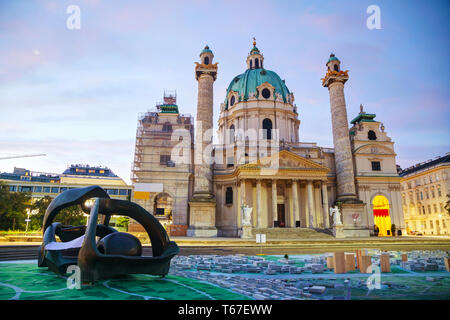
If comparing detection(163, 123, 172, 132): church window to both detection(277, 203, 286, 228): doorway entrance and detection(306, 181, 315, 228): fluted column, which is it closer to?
detection(277, 203, 286, 228): doorway entrance

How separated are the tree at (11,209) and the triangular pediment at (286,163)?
2980cm

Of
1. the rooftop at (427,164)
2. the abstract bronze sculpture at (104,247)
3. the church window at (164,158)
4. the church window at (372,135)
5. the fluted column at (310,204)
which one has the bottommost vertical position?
the abstract bronze sculpture at (104,247)

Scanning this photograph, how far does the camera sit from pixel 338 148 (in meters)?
41.1

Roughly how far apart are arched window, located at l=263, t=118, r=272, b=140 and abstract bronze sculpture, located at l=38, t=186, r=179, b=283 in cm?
4078

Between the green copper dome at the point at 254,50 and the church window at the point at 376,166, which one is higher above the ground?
the green copper dome at the point at 254,50

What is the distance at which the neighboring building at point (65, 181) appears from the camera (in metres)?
67.1

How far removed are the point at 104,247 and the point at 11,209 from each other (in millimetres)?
36517

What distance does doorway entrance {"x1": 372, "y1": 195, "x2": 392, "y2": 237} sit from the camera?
43.6m

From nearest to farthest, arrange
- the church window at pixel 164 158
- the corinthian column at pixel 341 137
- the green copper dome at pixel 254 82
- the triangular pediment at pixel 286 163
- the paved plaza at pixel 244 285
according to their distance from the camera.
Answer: the paved plaza at pixel 244 285 < the triangular pediment at pixel 286 163 < the corinthian column at pixel 341 137 < the church window at pixel 164 158 < the green copper dome at pixel 254 82

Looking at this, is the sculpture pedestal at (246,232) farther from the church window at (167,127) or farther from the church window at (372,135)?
the church window at (372,135)

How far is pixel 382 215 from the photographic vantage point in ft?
148

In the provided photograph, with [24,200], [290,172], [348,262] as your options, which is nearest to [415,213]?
[290,172]

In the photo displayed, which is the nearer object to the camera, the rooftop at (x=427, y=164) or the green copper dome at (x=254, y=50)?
the rooftop at (x=427, y=164)

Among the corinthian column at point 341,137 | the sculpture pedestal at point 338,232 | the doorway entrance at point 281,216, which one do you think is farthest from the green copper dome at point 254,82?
the sculpture pedestal at point 338,232
